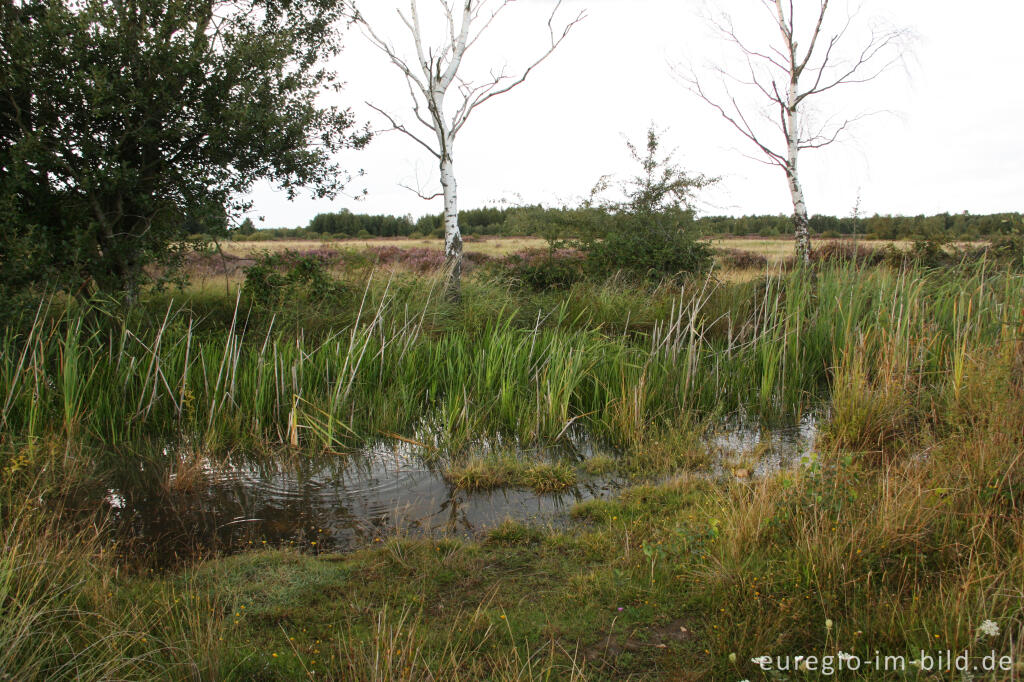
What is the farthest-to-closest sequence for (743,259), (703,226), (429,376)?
(743,259)
(703,226)
(429,376)

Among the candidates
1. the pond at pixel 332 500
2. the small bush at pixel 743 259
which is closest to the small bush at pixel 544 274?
the pond at pixel 332 500

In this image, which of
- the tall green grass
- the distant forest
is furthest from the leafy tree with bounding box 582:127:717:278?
the tall green grass

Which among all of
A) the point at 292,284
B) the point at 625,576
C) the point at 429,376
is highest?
the point at 292,284

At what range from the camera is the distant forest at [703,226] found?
1606 cm

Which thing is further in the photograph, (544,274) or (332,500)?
(544,274)

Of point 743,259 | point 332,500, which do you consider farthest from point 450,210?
point 743,259

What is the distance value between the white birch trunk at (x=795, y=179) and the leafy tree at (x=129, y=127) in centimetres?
1150

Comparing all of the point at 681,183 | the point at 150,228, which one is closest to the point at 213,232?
the point at 150,228

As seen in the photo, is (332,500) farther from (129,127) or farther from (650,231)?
(650,231)

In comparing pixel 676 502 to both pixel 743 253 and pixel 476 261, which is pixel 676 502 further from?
pixel 743 253

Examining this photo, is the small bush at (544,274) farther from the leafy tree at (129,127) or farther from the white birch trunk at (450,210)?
the leafy tree at (129,127)

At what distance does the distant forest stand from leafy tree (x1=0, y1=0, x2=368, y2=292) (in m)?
1.05

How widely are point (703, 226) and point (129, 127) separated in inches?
479

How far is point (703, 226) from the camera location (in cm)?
1565
